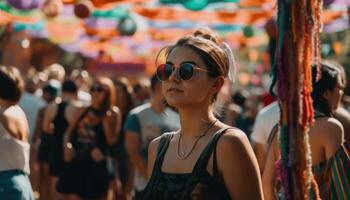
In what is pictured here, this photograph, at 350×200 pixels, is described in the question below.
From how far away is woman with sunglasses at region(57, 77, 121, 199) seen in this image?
989cm

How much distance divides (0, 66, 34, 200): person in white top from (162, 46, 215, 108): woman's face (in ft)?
9.22

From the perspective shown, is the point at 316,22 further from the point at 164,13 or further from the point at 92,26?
the point at 92,26

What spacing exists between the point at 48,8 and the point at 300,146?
26.7 ft

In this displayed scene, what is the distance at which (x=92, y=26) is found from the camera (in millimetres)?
18344

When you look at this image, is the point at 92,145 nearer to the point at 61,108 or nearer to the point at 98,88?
the point at 98,88

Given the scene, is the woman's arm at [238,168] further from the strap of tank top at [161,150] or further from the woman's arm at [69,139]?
the woman's arm at [69,139]

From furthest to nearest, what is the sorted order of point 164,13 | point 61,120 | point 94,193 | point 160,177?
point 164,13, point 61,120, point 94,193, point 160,177

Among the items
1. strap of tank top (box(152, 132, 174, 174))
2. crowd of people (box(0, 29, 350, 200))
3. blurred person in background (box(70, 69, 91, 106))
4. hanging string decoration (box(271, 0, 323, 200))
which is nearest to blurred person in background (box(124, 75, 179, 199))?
crowd of people (box(0, 29, 350, 200))

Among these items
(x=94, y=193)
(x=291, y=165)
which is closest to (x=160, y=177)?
(x=291, y=165)

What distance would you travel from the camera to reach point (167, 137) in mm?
4594

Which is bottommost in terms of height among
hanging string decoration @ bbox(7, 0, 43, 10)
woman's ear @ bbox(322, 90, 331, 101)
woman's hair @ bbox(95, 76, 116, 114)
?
woman's hair @ bbox(95, 76, 116, 114)

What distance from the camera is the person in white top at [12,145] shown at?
6969 mm

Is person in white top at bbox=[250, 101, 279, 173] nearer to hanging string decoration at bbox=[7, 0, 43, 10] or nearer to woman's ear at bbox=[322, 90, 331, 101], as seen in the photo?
woman's ear at bbox=[322, 90, 331, 101]

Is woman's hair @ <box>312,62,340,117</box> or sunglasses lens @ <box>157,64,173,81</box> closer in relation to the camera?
sunglasses lens @ <box>157,64,173,81</box>
